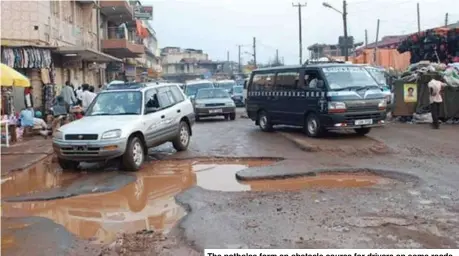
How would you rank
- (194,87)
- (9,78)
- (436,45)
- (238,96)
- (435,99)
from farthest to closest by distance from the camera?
(238,96) < (194,87) < (436,45) < (435,99) < (9,78)

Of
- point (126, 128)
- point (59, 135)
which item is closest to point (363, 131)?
point (126, 128)

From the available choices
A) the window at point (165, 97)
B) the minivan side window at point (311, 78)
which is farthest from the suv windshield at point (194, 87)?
the window at point (165, 97)

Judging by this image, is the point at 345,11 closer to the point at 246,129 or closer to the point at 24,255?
the point at 246,129

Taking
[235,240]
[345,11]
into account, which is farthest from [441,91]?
[345,11]

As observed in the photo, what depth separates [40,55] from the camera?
19.9 metres

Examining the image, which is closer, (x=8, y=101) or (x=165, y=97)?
(x=165, y=97)

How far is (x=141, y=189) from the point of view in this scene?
28.6 feet

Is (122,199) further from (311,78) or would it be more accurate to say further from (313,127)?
(311,78)

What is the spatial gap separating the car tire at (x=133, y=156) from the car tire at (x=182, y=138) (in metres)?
1.91

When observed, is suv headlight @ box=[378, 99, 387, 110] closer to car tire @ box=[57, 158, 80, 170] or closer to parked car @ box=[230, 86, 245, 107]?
car tire @ box=[57, 158, 80, 170]

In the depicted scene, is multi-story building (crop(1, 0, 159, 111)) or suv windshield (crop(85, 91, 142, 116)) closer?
suv windshield (crop(85, 91, 142, 116))

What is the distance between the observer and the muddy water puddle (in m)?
6.52

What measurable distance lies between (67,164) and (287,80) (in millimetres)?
6887

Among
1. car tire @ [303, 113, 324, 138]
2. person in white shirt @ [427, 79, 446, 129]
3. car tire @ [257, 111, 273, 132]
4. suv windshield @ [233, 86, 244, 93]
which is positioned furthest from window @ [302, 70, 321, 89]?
suv windshield @ [233, 86, 244, 93]
